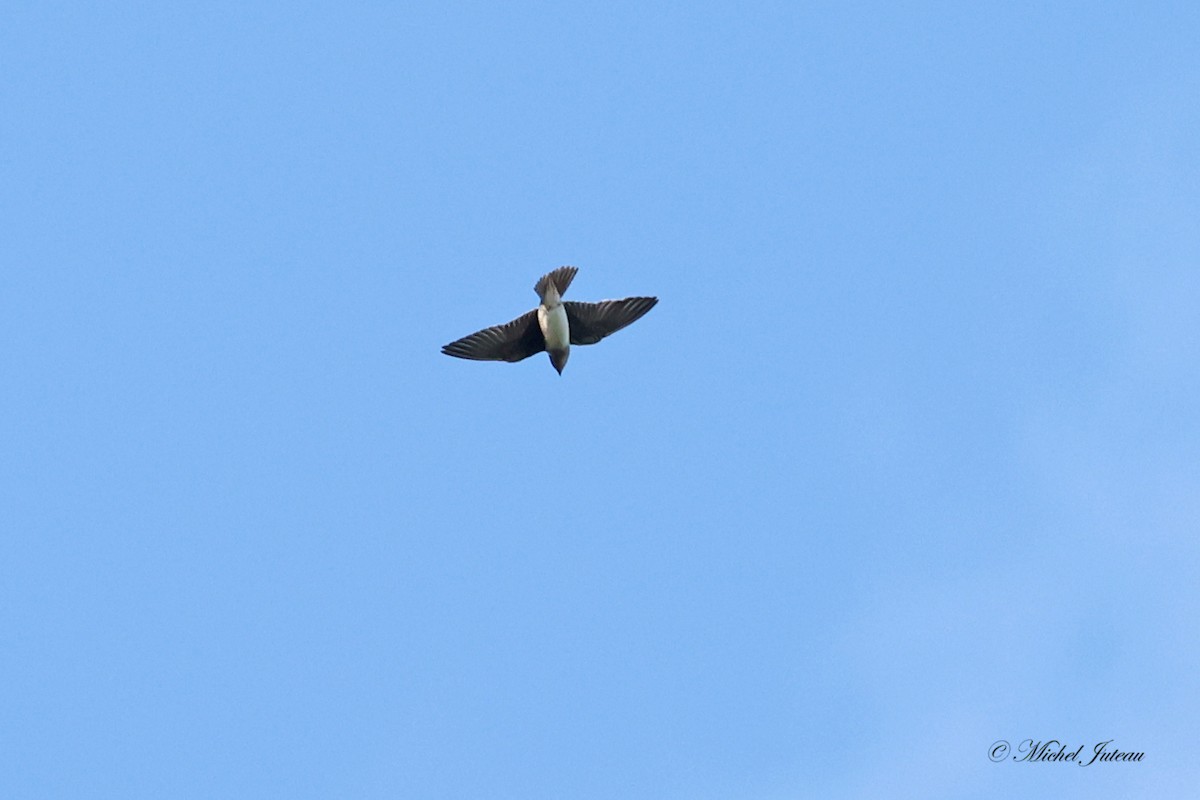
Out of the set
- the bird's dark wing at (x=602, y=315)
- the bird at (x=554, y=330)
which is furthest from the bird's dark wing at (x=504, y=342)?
the bird's dark wing at (x=602, y=315)

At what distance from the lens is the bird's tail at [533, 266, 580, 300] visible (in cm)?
3397

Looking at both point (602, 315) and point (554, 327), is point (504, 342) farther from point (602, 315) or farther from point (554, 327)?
point (602, 315)

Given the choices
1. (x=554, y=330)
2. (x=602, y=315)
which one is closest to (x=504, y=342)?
(x=554, y=330)

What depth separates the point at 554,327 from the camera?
1362 inches

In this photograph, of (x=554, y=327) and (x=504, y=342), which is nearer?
(x=554, y=327)

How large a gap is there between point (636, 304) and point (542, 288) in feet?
5.91

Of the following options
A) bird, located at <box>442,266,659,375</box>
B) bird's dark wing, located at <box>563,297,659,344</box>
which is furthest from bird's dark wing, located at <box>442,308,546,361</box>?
bird's dark wing, located at <box>563,297,659,344</box>

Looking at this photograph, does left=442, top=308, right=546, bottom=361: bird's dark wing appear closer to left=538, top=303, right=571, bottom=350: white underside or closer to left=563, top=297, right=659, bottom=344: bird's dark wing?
left=538, top=303, right=571, bottom=350: white underside

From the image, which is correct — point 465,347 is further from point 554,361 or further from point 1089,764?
point 1089,764

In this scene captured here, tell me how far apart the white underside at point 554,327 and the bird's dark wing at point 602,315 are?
20cm

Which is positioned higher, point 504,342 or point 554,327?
point 504,342

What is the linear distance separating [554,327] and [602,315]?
92 centimetres

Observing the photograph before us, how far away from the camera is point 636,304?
1380 inches

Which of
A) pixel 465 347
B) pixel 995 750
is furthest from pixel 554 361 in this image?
pixel 995 750
